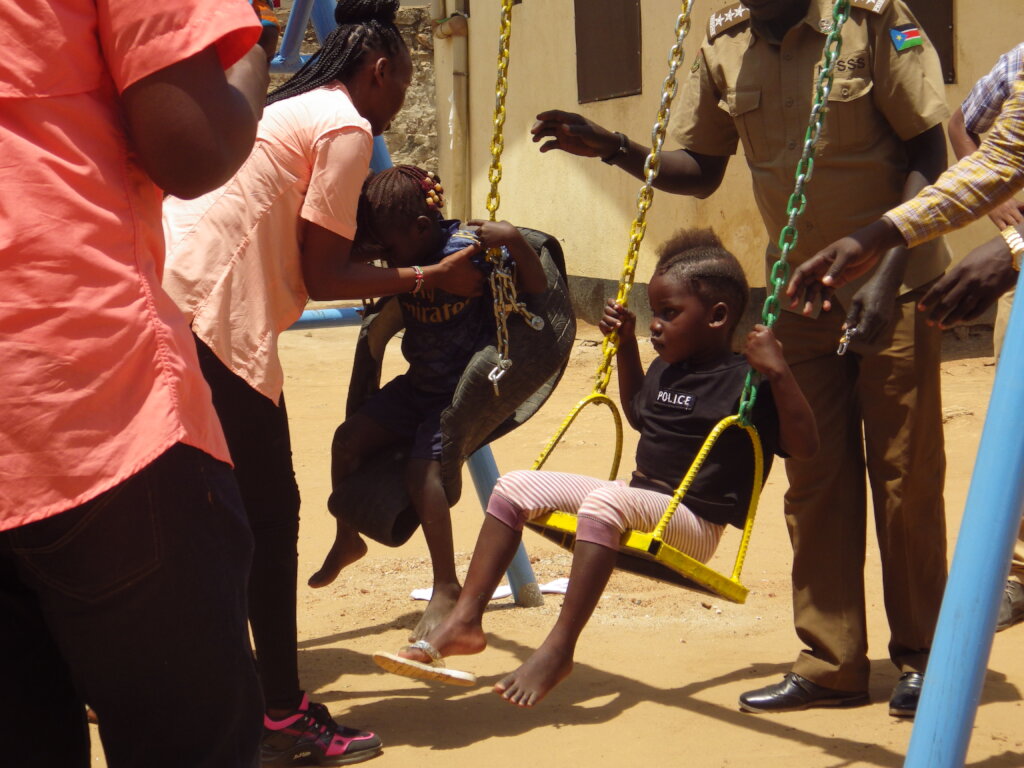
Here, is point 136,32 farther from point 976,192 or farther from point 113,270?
point 976,192

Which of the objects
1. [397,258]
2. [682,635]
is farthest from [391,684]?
[397,258]

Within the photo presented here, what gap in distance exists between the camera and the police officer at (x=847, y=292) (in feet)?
11.1

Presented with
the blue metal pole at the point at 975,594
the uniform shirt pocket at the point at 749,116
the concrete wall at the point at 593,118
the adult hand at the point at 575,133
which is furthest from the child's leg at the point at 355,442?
the concrete wall at the point at 593,118

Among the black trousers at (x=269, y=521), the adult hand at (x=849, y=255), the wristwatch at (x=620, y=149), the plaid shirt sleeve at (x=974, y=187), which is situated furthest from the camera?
the wristwatch at (x=620, y=149)

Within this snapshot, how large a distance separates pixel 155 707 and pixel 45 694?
25 cm

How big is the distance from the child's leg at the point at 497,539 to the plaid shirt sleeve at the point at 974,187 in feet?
3.47

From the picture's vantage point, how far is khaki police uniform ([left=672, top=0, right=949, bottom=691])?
134 inches

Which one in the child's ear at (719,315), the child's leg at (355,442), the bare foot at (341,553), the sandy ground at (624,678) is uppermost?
the child's ear at (719,315)

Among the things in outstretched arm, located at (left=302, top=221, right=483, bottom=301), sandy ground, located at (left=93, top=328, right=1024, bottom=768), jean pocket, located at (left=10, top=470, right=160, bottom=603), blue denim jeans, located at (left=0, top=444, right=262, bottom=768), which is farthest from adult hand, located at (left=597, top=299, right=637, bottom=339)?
jean pocket, located at (left=10, top=470, right=160, bottom=603)

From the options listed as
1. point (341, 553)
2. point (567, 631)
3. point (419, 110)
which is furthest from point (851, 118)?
point (419, 110)

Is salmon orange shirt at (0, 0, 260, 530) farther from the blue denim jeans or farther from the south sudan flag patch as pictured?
the south sudan flag patch

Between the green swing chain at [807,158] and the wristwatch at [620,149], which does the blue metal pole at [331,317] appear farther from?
the green swing chain at [807,158]

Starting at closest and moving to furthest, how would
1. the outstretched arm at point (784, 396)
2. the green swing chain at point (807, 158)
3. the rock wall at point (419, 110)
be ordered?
the green swing chain at point (807, 158) < the outstretched arm at point (784, 396) < the rock wall at point (419, 110)

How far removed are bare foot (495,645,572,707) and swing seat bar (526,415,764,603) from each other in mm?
290
